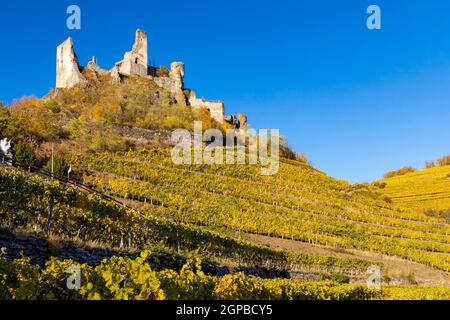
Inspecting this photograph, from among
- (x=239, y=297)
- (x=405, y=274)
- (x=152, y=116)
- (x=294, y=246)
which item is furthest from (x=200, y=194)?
(x=239, y=297)

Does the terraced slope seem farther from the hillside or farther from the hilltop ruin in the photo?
the hilltop ruin

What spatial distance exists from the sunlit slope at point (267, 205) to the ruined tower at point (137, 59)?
73.8 feet

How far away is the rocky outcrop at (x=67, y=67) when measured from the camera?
63406mm

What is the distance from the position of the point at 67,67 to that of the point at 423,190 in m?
54.3

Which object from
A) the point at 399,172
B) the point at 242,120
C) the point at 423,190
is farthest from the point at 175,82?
the point at 399,172

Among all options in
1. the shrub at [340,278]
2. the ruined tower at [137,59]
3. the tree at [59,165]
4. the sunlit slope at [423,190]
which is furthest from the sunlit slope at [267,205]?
the ruined tower at [137,59]

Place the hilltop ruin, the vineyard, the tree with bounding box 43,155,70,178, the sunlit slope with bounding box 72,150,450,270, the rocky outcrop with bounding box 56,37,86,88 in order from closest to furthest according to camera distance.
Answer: the vineyard, the tree with bounding box 43,155,70,178, the sunlit slope with bounding box 72,150,450,270, the rocky outcrop with bounding box 56,37,86,88, the hilltop ruin

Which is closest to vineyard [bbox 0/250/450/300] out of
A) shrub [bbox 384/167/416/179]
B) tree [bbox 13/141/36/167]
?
tree [bbox 13/141/36/167]

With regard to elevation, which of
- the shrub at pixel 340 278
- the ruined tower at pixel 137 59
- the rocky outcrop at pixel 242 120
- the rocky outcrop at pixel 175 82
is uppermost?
the ruined tower at pixel 137 59

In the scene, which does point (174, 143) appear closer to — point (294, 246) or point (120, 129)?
point (120, 129)

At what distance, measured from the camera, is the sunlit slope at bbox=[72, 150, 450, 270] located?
1476 inches

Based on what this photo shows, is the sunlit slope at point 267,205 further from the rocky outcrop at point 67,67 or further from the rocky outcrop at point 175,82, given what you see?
the rocky outcrop at point 175,82

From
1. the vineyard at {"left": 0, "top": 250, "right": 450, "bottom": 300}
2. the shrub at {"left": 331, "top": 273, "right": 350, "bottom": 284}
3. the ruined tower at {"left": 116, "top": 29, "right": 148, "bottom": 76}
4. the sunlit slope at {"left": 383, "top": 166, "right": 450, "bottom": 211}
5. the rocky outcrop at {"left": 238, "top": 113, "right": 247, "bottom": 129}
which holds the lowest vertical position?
the shrub at {"left": 331, "top": 273, "right": 350, "bottom": 284}

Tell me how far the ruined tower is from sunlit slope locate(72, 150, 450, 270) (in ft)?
73.8
